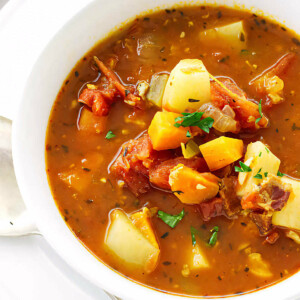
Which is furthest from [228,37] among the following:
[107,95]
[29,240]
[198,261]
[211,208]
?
[29,240]

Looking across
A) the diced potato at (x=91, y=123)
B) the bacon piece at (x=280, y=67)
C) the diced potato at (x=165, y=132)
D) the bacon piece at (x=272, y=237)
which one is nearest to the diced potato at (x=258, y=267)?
the bacon piece at (x=272, y=237)

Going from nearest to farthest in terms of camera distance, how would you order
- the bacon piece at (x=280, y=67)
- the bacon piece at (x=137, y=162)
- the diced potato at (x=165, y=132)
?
the diced potato at (x=165, y=132), the bacon piece at (x=137, y=162), the bacon piece at (x=280, y=67)

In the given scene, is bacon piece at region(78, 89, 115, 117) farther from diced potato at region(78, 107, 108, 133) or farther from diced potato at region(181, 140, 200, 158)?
diced potato at region(181, 140, 200, 158)

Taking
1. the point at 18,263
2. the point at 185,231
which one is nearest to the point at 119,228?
the point at 185,231

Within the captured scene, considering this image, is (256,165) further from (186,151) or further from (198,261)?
(198,261)

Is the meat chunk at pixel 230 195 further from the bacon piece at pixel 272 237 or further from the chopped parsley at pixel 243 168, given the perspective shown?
the bacon piece at pixel 272 237

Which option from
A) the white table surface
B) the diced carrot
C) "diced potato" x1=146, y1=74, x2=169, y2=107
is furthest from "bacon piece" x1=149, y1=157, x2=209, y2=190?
the white table surface
